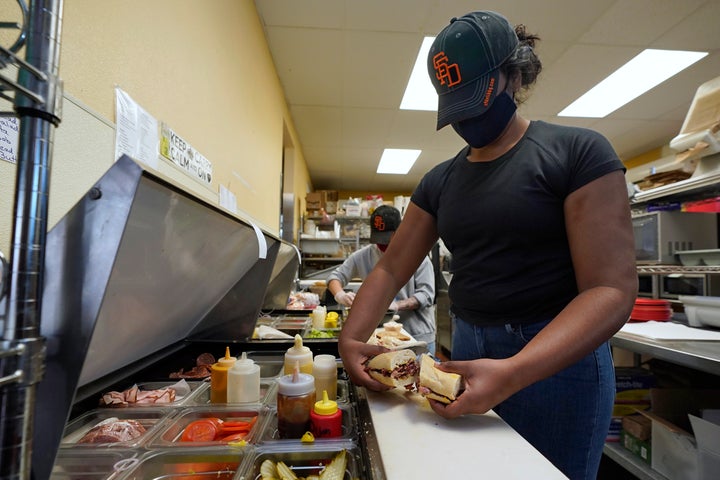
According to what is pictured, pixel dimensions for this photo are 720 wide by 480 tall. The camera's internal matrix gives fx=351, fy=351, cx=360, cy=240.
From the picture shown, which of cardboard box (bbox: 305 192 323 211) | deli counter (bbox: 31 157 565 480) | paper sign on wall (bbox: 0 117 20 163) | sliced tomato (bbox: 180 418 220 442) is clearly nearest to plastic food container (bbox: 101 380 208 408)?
deli counter (bbox: 31 157 565 480)

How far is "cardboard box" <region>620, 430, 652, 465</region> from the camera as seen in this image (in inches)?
74.7

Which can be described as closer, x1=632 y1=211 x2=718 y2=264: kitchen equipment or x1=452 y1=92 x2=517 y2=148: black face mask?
x1=452 y1=92 x2=517 y2=148: black face mask

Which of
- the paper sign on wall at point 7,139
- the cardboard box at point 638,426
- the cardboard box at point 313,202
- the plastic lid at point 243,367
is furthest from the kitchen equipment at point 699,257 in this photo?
the cardboard box at point 313,202

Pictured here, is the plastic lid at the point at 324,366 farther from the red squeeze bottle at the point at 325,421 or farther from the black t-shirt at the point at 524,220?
the black t-shirt at the point at 524,220

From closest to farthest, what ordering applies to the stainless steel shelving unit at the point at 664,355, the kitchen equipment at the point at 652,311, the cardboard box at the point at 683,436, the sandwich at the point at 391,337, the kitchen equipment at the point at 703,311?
1. the stainless steel shelving unit at the point at 664,355
2. the cardboard box at the point at 683,436
3. the sandwich at the point at 391,337
4. the kitchen equipment at the point at 703,311
5. the kitchen equipment at the point at 652,311

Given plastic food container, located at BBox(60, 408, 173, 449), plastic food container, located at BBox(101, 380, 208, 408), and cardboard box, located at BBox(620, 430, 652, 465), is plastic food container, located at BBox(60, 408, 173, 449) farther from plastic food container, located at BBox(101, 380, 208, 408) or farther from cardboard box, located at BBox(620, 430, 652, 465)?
cardboard box, located at BBox(620, 430, 652, 465)

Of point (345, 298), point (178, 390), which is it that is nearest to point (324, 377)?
point (178, 390)

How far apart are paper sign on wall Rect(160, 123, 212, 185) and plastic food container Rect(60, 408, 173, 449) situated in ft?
3.06

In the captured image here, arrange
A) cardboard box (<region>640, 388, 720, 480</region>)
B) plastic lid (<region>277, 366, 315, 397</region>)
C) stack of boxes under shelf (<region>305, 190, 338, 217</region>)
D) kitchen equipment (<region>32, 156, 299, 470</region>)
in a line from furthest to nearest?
stack of boxes under shelf (<region>305, 190, 338, 217</region>), cardboard box (<region>640, 388, 720, 480</region>), plastic lid (<region>277, 366, 315, 397</region>), kitchen equipment (<region>32, 156, 299, 470</region>)

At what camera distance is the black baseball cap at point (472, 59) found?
0.87 metres

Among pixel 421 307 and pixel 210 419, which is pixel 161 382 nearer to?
pixel 210 419

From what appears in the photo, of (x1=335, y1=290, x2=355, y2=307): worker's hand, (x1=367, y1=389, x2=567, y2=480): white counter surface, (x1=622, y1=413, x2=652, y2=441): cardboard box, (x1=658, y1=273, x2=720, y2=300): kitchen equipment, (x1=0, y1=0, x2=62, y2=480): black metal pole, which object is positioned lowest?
(x1=622, y1=413, x2=652, y2=441): cardboard box

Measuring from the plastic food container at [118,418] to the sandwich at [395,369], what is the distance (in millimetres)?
574

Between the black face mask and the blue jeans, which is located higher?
the black face mask
